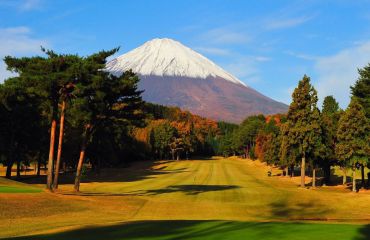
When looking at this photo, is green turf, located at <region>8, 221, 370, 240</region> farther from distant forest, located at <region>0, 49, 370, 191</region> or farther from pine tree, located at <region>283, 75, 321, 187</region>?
pine tree, located at <region>283, 75, 321, 187</region>

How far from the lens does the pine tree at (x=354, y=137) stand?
5684 centimetres

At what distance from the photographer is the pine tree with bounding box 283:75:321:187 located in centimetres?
6347

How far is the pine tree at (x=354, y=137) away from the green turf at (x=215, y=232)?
38.2 metres

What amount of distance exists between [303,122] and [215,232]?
46594mm

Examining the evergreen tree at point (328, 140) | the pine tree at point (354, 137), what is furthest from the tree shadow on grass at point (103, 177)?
the pine tree at point (354, 137)

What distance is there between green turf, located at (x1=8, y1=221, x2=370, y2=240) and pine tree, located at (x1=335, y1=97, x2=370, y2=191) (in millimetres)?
38211

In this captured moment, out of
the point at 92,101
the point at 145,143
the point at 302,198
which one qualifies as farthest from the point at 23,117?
the point at 145,143

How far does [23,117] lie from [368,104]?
52129 mm

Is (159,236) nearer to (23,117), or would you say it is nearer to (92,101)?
(92,101)

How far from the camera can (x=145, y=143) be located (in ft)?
487

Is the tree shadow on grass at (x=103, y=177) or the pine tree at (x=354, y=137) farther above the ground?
the pine tree at (x=354, y=137)

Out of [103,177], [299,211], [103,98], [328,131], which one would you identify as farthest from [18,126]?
[328,131]

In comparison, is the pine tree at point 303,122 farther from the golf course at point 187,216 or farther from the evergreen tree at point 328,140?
the golf course at point 187,216

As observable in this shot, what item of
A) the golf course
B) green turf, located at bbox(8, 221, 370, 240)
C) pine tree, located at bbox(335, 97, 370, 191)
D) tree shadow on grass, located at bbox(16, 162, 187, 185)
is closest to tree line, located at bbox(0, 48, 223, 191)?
the golf course
